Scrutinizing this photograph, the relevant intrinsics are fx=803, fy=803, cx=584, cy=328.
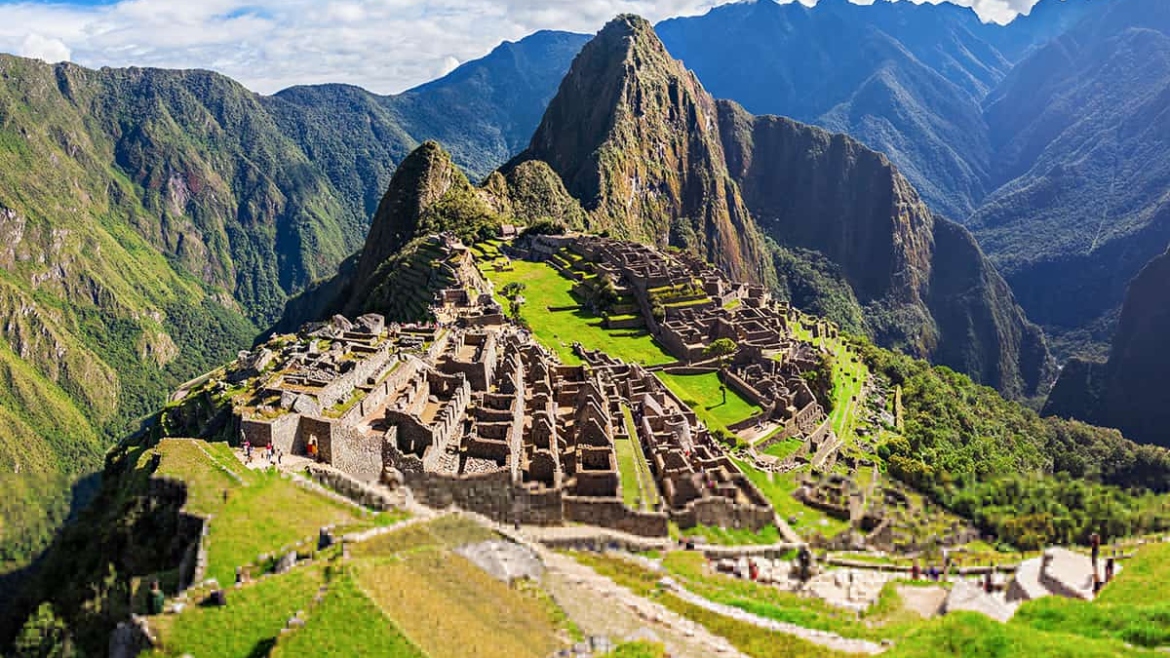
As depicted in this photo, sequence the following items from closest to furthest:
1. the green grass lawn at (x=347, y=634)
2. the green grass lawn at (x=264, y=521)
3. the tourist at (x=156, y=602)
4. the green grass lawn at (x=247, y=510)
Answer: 1. the green grass lawn at (x=347, y=634)
2. the tourist at (x=156, y=602)
3. the green grass lawn at (x=264, y=521)
4. the green grass lawn at (x=247, y=510)

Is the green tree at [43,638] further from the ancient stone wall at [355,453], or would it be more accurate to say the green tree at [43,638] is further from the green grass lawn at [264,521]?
the ancient stone wall at [355,453]

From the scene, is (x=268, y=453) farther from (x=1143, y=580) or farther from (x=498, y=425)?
(x=1143, y=580)

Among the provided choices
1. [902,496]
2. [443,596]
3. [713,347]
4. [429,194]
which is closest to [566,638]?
[443,596]

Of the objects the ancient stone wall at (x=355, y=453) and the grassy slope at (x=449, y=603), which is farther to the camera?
the ancient stone wall at (x=355, y=453)

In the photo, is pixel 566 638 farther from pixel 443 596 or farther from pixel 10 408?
pixel 10 408

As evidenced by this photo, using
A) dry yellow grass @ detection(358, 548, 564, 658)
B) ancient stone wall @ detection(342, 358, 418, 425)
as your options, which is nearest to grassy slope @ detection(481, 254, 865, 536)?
ancient stone wall @ detection(342, 358, 418, 425)

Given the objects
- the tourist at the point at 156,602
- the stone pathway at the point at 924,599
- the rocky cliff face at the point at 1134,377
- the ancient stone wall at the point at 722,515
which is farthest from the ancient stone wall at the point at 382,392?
the rocky cliff face at the point at 1134,377
